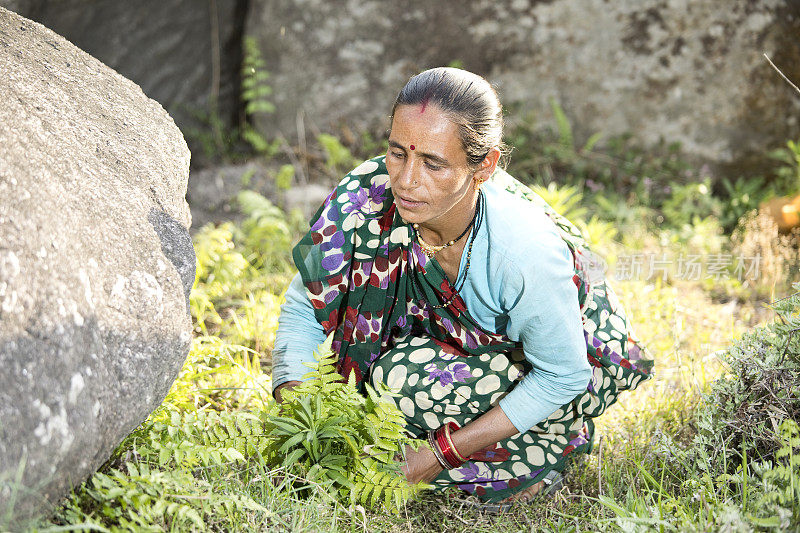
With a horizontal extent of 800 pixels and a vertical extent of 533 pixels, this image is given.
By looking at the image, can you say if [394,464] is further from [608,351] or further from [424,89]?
[424,89]

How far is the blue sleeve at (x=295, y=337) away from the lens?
7.74 ft

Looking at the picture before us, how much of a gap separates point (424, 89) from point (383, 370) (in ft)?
3.25

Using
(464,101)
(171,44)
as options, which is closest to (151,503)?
(464,101)

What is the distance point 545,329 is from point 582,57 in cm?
338

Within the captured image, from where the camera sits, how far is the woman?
2062 millimetres

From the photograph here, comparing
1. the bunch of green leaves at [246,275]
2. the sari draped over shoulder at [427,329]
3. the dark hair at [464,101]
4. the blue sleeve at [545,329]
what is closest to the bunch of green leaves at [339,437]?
the sari draped over shoulder at [427,329]

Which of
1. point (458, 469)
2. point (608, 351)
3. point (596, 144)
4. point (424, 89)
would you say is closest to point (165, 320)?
point (424, 89)

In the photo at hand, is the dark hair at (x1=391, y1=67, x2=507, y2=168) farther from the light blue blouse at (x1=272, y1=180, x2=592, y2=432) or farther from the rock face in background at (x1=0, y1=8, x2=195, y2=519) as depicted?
the rock face in background at (x1=0, y1=8, x2=195, y2=519)

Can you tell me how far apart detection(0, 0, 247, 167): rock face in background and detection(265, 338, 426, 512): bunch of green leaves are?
3486mm

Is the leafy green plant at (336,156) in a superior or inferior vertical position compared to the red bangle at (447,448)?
superior

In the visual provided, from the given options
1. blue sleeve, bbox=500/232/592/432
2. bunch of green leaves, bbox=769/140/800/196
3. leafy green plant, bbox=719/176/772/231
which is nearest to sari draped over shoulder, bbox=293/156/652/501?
blue sleeve, bbox=500/232/592/432

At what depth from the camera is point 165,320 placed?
6.07 feet

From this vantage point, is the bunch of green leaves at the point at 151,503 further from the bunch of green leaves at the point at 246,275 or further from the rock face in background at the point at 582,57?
the rock face in background at the point at 582,57

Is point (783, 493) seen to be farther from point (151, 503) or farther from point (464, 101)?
point (151, 503)
